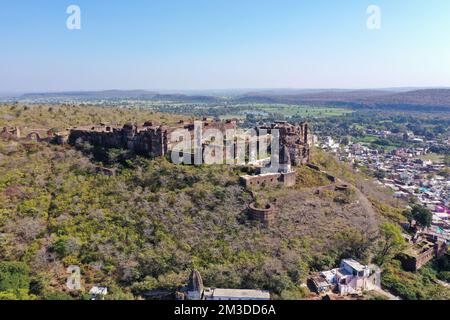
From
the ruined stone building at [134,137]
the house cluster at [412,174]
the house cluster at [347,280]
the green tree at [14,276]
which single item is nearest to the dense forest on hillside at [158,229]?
the green tree at [14,276]

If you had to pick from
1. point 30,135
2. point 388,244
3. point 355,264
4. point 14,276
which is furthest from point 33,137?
point 388,244

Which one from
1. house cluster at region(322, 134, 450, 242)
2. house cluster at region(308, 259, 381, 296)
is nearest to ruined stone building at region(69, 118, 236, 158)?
house cluster at region(308, 259, 381, 296)

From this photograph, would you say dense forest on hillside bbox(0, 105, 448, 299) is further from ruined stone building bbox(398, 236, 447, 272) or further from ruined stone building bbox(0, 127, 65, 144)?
ruined stone building bbox(0, 127, 65, 144)

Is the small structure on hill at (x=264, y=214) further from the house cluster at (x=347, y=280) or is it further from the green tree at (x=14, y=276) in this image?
the green tree at (x=14, y=276)

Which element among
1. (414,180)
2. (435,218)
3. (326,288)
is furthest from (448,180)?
(326,288)

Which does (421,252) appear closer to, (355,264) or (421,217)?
(421,217)

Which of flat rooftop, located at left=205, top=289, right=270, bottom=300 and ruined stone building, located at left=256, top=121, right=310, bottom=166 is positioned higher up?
ruined stone building, located at left=256, top=121, right=310, bottom=166
